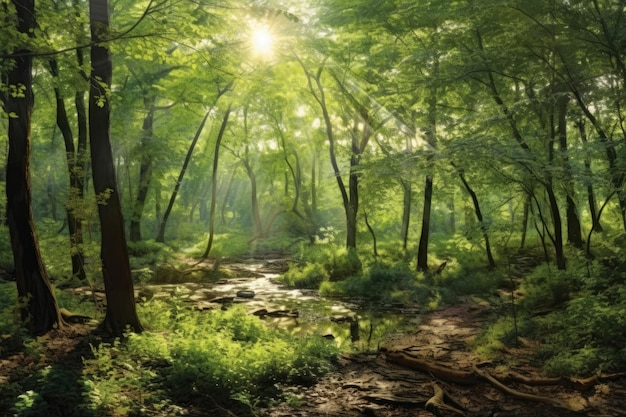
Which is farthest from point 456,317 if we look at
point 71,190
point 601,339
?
point 71,190

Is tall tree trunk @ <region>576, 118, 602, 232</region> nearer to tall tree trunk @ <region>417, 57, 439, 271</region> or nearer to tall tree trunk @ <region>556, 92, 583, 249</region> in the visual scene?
tall tree trunk @ <region>556, 92, 583, 249</region>

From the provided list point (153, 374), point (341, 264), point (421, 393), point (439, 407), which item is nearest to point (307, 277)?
point (341, 264)

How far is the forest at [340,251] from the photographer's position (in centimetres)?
607

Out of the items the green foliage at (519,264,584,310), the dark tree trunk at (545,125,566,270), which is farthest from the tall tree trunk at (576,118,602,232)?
the green foliage at (519,264,584,310)

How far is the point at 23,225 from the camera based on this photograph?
769 cm

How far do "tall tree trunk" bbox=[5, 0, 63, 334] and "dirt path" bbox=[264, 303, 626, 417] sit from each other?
481 cm

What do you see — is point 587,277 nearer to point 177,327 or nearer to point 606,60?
point 606,60

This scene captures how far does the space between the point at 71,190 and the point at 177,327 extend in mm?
3938

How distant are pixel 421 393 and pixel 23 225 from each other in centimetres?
727

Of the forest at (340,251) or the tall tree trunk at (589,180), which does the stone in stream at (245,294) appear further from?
the tall tree trunk at (589,180)

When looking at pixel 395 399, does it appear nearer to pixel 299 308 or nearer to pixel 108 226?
pixel 108 226

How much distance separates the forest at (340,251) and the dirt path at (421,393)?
Answer: 0.04 m

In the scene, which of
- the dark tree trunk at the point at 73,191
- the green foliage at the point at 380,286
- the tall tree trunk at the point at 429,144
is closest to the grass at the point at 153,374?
the dark tree trunk at the point at 73,191

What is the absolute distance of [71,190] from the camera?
32.0ft
